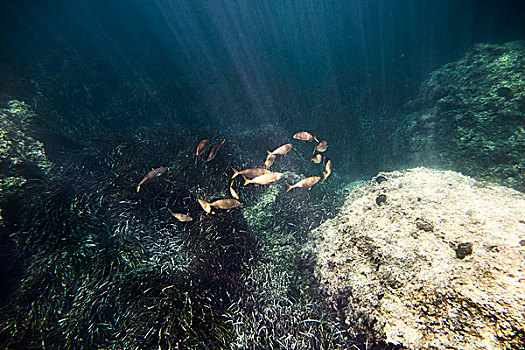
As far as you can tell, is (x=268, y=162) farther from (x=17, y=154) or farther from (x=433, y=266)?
(x=17, y=154)

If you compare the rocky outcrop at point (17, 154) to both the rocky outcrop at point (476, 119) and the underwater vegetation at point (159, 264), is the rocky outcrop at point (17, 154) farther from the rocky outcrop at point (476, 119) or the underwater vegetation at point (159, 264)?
the rocky outcrop at point (476, 119)

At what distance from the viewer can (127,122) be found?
9.35 meters

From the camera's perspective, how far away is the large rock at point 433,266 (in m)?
1.54

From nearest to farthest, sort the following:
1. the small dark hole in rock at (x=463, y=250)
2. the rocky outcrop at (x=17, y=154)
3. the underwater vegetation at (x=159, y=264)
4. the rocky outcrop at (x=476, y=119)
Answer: the small dark hole in rock at (x=463, y=250) < the underwater vegetation at (x=159, y=264) < the rocky outcrop at (x=17, y=154) < the rocky outcrop at (x=476, y=119)

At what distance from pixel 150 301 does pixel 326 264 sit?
256 centimetres

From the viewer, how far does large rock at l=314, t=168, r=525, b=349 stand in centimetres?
154

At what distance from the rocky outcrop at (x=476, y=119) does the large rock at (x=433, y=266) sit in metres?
2.03

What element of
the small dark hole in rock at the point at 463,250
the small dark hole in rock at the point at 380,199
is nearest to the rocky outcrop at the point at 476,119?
the small dark hole in rock at the point at 380,199

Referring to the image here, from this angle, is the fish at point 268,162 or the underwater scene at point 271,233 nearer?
the underwater scene at point 271,233

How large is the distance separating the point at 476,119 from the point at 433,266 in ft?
18.9

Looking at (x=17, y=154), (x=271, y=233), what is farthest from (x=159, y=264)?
(x=17, y=154)

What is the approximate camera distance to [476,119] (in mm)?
5129

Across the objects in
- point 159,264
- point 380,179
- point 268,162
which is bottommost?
point 380,179

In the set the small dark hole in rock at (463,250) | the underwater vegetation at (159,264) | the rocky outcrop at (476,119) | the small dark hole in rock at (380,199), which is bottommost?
the rocky outcrop at (476,119)
